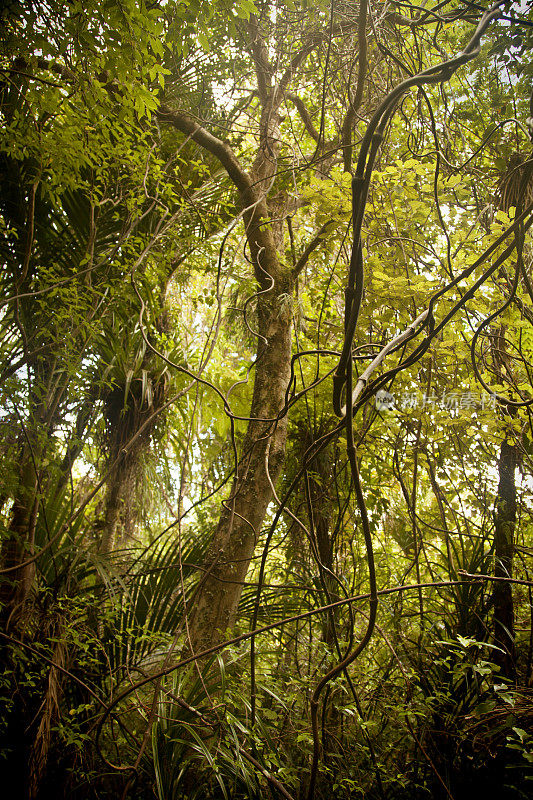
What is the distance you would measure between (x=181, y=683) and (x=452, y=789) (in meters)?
0.91

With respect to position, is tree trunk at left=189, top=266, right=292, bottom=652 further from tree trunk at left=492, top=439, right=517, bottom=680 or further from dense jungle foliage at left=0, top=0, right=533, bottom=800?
tree trunk at left=492, top=439, right=517, bottom=680

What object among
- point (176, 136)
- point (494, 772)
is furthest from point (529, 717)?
point (176, 136)

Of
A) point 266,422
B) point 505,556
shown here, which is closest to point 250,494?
point 266,422

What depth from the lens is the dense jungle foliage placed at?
1.35 meters

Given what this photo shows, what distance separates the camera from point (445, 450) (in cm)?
233

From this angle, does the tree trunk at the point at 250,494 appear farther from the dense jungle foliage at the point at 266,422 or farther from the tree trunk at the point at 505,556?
the tree trunk at the point at 505,556

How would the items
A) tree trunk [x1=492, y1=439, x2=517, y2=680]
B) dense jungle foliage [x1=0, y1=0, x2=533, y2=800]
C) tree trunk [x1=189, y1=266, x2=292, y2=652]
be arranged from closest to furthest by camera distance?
dense jungle foliage [x1=0, y1=0, x2=533, y2=800] < tree trunk [x1=189, y1=266, x2=292, y2=652] < tree trunk [x1=492, y1=439, x2=517, y2=680]

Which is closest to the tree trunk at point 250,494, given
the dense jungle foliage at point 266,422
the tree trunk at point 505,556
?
the dense jungle foliage at point 266,422

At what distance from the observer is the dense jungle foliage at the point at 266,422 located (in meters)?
1.35

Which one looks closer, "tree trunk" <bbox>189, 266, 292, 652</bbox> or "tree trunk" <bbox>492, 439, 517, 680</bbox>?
"tree trunk" <bbox>189, 266, 292, 652</bbox>

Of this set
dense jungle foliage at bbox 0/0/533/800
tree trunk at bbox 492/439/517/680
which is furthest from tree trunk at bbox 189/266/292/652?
Answer: tree trunk at bbox 492/439/517/680

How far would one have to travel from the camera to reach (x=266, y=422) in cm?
197

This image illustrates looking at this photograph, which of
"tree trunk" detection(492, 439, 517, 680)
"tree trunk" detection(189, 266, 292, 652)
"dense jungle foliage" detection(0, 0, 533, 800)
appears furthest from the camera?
"tree trunk" detection(492, 439, 517, 680)

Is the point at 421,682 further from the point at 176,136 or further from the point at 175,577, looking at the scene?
the point at 176,136
